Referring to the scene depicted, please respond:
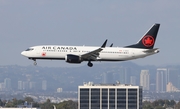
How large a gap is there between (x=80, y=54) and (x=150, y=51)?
41.5ft

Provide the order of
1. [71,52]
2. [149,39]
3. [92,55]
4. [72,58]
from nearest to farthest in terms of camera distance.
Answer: [72,58] < [92,55] < [71,52] < [149,39]

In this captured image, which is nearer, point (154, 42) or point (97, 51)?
point (97, 51)

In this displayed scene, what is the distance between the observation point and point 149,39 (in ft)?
483

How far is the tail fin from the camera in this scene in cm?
14500

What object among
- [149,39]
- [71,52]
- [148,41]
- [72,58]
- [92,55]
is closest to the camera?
[72,58]

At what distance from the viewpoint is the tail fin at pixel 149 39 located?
476 ft

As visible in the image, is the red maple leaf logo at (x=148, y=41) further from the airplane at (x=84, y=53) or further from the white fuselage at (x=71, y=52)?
the white fuselage at (x=71, y=52)

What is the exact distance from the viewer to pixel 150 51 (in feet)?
449

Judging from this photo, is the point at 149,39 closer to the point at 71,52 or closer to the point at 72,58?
the point at 71,52

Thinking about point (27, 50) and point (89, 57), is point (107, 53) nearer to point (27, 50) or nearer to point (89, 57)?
point (89, 57)

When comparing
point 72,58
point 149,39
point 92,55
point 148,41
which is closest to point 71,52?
point 72,58

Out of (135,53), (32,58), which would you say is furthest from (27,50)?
(135,53)

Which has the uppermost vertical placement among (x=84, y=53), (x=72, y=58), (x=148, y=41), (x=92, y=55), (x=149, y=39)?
(x=149, y=39)

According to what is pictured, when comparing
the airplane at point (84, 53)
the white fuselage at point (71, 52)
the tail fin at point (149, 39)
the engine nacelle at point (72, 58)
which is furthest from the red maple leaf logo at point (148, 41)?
the engine nacelle at point (72, 58)
